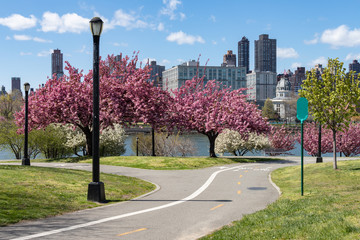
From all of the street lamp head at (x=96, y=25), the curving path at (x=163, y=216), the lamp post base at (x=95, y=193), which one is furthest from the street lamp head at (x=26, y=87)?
the lamp post base at (x=95, y=193)

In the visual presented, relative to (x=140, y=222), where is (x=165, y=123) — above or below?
above

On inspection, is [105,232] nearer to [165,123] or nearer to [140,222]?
[140,222]

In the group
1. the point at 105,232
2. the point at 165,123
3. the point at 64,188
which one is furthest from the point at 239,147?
the point at 105,232

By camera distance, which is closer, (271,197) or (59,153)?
(271,197)

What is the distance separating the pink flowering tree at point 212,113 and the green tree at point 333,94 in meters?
13.3

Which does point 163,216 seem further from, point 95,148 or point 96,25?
point 96,25

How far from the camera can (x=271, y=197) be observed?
1534cm

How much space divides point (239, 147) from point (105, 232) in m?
46.9

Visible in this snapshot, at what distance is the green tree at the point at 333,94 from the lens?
909 inches

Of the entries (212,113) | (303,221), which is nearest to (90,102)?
(212,113)

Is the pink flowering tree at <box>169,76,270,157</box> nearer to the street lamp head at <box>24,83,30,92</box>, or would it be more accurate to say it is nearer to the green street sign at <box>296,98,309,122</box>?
the street lamp head at <box>24,83,30,92</box>

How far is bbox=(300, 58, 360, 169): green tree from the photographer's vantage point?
909 inches

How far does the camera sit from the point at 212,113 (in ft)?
122

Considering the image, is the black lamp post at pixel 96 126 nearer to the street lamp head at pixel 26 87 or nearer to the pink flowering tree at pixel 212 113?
the street lamp head at pixel 26 87
